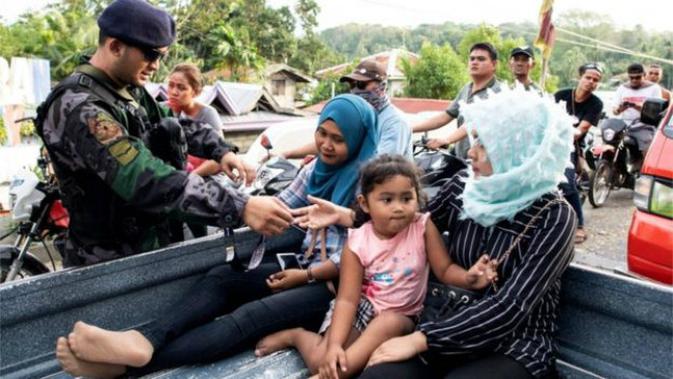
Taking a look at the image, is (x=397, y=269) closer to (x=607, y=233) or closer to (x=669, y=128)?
(x=669, y=128)

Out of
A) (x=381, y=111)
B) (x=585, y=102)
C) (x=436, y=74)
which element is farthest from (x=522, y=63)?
(x=436, y=74)

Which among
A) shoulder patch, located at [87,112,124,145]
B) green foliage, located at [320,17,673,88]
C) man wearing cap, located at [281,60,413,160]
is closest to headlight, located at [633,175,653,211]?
man wearing cap, located at [281,60,413,160]

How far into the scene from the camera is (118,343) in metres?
1.83

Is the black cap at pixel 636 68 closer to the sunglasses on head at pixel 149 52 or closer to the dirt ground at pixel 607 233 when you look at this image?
the dirt ground at pixel 607 233

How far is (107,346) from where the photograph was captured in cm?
180

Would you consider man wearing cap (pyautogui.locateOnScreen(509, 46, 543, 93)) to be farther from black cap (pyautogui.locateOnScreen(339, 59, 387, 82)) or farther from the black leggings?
the black leggings

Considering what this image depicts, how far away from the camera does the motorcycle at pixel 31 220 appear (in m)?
3.20

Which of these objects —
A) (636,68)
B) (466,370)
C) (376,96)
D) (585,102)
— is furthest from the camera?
(636,68)

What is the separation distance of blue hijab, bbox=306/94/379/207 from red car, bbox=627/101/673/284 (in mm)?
1615

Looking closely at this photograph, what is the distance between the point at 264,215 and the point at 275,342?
54 centimetres

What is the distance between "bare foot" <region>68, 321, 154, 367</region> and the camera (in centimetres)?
176

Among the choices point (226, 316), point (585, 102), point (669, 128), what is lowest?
point (226, 316)

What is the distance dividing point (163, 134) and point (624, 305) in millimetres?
1815

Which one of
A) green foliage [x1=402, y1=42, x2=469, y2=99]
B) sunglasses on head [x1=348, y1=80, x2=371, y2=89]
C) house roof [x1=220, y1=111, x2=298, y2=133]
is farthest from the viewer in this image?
green foliage [x1=402, y1=42, x2=469, y2=99]
